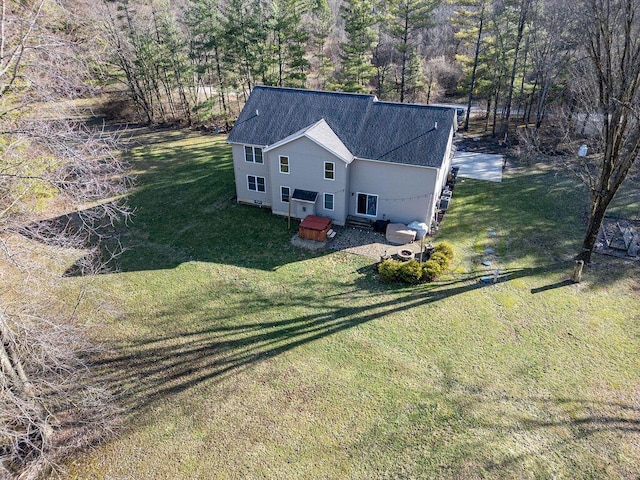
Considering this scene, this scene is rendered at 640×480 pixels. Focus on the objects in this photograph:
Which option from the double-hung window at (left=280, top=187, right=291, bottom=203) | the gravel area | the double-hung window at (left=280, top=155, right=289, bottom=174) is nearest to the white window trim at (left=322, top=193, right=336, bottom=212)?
the gravel area

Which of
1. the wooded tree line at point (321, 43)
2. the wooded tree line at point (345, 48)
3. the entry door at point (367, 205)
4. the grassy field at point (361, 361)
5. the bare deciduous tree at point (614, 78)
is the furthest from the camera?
the wooded tree line at point (321, 43)

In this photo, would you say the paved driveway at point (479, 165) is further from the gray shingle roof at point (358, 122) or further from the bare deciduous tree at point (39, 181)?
the bare deciduous tree at point (39, 181)

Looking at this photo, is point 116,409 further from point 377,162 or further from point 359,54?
point 359,54

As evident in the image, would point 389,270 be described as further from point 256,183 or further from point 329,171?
point 256,183

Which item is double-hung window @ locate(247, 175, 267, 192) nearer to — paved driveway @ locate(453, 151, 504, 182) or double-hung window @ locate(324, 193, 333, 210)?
double-hung window @ locate(324, 193, 333, 210)

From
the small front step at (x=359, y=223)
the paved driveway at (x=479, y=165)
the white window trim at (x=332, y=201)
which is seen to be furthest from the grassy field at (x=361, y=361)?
the paved driveway at (x=479, y=165)

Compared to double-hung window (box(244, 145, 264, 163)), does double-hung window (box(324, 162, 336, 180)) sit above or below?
below
